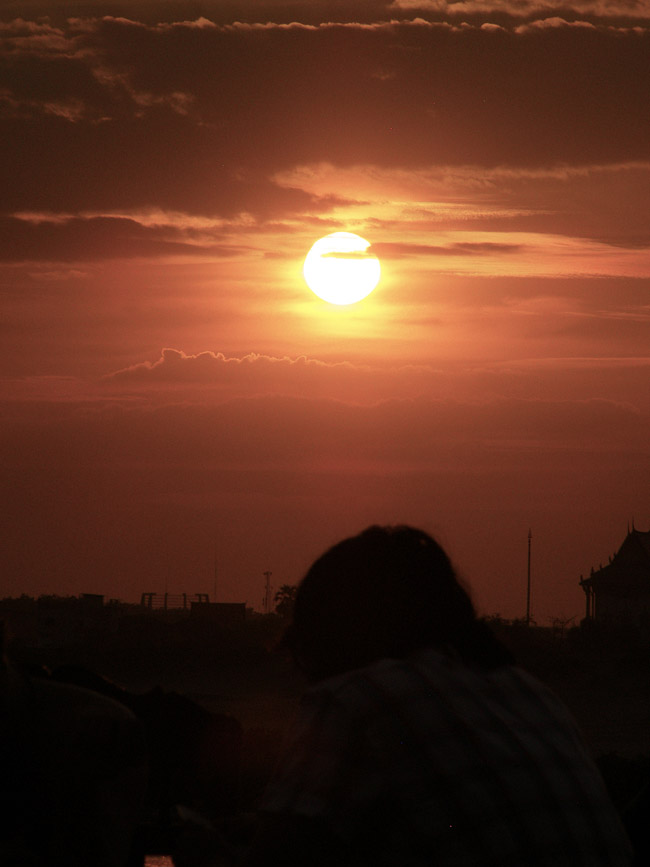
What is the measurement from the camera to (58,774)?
11.3ft

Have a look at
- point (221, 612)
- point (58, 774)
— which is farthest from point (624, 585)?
point (58, 774)

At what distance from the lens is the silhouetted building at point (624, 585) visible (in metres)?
56.5

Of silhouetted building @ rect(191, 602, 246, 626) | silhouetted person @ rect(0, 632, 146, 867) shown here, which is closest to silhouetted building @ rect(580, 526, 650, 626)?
Answer: silhouetted building @ rect(191, 602, 246, 626)

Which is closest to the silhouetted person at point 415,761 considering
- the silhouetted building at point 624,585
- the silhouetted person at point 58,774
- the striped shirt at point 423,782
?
the striped shirt at point 423,782

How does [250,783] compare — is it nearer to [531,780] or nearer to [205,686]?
[531,780]

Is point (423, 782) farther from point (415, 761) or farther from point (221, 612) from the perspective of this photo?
point (221, 612)

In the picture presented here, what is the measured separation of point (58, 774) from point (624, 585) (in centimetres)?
5647

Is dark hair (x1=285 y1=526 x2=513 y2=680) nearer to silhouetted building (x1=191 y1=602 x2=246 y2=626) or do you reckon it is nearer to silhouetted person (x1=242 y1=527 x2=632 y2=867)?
silhouetted person (x1=242 y1=527 x2=632 y2=867)

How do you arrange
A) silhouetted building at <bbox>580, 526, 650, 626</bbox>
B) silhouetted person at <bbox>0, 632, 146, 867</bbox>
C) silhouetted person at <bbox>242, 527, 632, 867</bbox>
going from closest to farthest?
1. silhouetted person at <bbox>242, 527, 632, 867</bbox>
2. silhouetted person at <bbox>0, 632, 146, 867</bbox>
3. silhouetted building at <bbox>580, 526, 650, 626</bbox>

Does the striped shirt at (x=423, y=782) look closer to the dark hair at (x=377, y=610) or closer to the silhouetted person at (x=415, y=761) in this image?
the silhouetted person at (x=415, y=761)

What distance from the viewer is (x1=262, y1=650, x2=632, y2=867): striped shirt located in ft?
8.88

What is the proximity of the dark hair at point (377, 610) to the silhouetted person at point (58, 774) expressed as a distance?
0.72 m

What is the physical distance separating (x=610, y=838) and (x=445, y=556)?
803mm

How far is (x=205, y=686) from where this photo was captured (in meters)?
32.6
